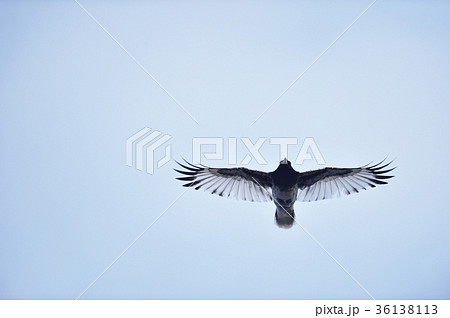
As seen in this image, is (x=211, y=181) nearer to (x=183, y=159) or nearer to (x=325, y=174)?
(x=183, y=159)

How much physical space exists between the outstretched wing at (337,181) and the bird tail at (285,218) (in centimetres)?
20

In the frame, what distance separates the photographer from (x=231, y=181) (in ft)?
19.5

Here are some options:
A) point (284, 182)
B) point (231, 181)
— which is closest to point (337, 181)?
point (284, 182)

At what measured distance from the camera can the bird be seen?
5586mm

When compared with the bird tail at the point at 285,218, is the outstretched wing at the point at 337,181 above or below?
above

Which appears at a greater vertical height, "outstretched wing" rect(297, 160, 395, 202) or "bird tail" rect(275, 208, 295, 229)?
"outstretched wing" rect(297, 160, 395, 202)

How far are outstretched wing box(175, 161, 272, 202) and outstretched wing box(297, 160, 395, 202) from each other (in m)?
0.39

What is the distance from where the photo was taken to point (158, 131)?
5516mm

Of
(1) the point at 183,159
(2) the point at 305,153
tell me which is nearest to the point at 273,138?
(2) the point at 305,153

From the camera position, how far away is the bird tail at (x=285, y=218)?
5.66 meters

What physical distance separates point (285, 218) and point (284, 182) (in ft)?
1.36

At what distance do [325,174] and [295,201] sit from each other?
44 centimetres

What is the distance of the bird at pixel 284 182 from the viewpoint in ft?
18.3

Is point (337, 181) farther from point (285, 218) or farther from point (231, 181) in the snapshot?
point (231, 181)
